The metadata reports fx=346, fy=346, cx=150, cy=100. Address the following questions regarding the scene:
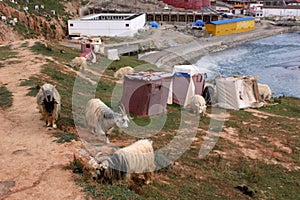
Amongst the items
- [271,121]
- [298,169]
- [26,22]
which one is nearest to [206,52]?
[26,22]

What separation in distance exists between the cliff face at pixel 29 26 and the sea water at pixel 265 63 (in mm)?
19367

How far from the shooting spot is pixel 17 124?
38.5 feet

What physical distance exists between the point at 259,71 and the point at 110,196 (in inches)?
1464

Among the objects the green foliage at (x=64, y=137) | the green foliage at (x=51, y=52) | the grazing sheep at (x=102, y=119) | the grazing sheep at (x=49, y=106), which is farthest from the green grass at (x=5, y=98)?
the green foliage at (x=51, y=52)

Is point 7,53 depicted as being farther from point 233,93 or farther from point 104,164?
point 104,164

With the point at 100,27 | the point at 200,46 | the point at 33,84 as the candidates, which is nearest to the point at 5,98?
the point at 33,84

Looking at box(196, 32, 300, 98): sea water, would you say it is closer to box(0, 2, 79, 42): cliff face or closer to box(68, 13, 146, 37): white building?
box(68, 13, 146, 37): white building

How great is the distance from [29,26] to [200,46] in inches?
981

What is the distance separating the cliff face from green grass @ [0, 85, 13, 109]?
68.2 feet

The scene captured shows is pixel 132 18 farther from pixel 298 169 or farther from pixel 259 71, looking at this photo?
pixel 298 169

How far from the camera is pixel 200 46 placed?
52.8 m

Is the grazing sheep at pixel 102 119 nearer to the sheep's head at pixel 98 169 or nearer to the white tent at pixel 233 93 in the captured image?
the sheep's head at pixel 98 169

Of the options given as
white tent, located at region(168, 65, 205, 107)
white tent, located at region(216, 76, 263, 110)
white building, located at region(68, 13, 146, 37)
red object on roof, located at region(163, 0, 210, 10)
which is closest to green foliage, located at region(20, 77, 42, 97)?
white tent, located at region(168, 65, 205, 107)

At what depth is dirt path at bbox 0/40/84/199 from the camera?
24.9 ft
